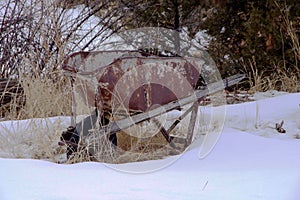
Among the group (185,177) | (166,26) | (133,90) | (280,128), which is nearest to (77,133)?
(133,90)

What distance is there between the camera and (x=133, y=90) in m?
2.02

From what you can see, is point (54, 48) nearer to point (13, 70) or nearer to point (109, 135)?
point (13, 70)

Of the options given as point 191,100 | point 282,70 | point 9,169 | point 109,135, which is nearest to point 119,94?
point 109,135

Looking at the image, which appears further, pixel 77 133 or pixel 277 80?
pixel 277 80

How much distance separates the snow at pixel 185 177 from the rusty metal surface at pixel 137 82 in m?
0.29

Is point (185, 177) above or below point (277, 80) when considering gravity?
below

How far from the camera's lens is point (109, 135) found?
208 cm

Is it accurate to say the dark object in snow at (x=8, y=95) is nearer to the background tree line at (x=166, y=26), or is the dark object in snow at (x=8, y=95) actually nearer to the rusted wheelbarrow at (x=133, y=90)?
the background tree line at (x=166, y=26)

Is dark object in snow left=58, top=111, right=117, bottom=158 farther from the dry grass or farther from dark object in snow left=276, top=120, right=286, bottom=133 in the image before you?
the dry grass

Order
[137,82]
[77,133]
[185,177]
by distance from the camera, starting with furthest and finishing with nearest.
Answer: [77,133] < [137,82] < [185,177]

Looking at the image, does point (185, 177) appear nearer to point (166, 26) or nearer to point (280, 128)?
point (280, 128)

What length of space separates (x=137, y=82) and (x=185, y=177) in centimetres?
56

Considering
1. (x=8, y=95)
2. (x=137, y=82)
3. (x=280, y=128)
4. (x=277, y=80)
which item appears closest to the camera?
(x=137, y=82)

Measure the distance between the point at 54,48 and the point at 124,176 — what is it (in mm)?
2735
